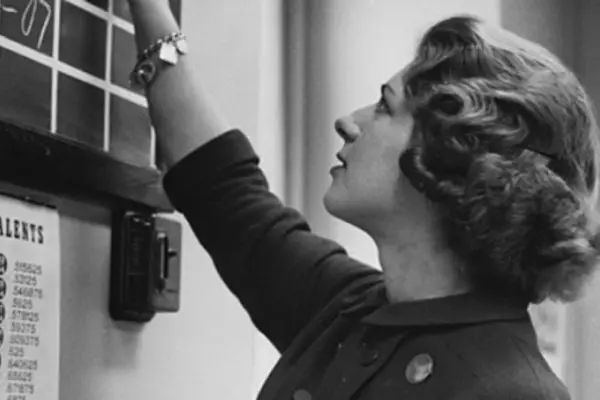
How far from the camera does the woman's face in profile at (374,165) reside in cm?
92

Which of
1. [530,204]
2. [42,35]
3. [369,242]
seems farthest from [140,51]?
[369,242]

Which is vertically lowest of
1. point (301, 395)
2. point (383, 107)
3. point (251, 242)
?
point (301, 395)

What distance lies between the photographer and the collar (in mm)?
889

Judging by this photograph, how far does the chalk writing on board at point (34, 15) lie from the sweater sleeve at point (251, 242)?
169 mm

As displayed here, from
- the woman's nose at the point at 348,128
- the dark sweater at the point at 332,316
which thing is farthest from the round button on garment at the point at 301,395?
the woman's nose at the point at 348,128

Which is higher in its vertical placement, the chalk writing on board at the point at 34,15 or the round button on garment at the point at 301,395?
the chalk writing on board at the point at 34,15

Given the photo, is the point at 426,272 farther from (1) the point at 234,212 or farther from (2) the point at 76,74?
(2) the point at 76,74

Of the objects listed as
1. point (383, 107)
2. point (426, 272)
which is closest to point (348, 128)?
point (383, 107)

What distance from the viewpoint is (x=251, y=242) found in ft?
3.38

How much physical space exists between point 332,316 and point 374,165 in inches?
5.6

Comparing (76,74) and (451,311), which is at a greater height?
(76,74)

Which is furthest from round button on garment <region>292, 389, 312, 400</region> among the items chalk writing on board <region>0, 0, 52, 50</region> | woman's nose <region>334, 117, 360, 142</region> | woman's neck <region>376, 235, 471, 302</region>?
chalk writing on board <region>0, 0, 52, 50</region>

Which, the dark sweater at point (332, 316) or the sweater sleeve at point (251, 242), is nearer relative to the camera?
the dark sweater at point (332, 316)

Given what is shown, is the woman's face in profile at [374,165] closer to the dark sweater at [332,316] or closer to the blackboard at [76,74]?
the dark sweater at [332,316]
